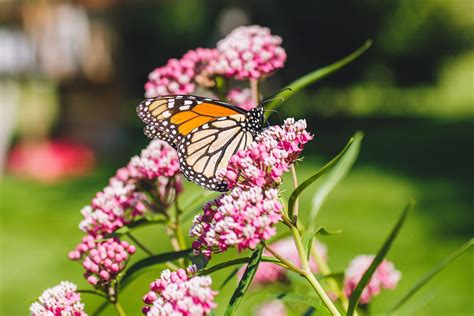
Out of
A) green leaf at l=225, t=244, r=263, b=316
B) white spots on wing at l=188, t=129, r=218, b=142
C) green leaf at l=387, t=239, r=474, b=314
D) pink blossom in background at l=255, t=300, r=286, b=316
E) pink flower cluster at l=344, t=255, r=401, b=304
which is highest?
white spots on wing at l=188, t=129, r=218, b=142

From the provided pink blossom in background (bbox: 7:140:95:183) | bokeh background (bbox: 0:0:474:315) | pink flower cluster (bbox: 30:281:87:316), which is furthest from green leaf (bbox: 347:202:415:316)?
pink blossom in background (bbox: 7:140:95:183)

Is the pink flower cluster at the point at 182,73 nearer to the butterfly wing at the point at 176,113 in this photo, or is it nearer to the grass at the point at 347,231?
the butterfly wing at the point at 176,113

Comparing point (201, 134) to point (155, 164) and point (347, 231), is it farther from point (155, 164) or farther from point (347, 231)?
point (347, 231)

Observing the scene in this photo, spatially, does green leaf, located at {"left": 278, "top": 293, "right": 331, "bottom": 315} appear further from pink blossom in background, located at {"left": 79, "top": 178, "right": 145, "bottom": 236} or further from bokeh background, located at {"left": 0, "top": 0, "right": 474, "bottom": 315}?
bokeh background, located at {"left": 0, "top": 0, "right": 474, "bottom": 315}

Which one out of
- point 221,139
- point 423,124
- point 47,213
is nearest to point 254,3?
point 423,124

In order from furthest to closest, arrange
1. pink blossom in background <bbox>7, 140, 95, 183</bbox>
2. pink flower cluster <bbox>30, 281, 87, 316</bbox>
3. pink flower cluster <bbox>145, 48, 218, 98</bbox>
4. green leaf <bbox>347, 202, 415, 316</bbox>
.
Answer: pink blossom in background <bbox>7, 140, 95, 183</bbox>, pink flower cluster <bbox>145, 48, 218, 98</bbox>, pink flower cluster <bbox>30, 281, 87, 316</bbox>, green leaf <bbox>347, 202, 415, 316</bbox>

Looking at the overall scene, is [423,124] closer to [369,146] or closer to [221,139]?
[369,146]

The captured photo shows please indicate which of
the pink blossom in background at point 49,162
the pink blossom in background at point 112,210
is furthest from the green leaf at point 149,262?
the pink blossom in background at point 49,162
